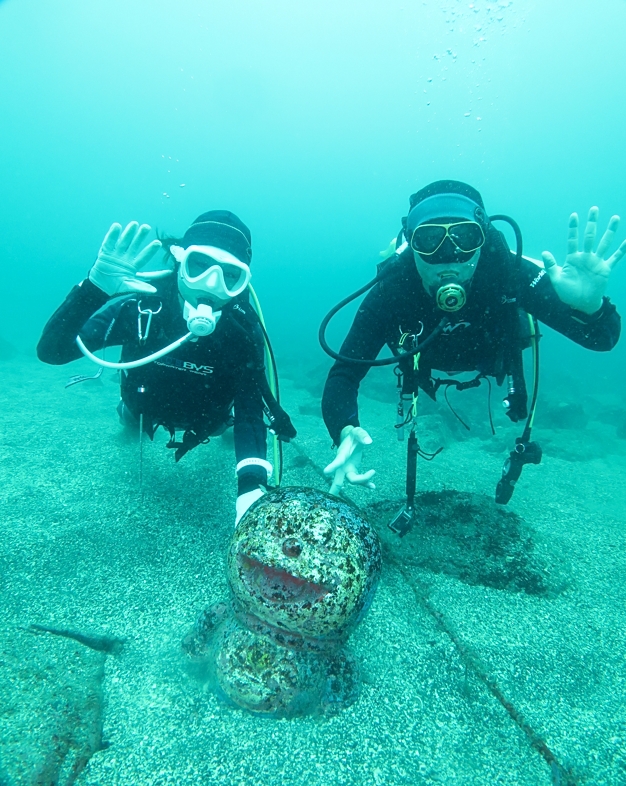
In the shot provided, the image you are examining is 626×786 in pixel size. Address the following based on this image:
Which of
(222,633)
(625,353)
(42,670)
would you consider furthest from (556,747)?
(625,353)

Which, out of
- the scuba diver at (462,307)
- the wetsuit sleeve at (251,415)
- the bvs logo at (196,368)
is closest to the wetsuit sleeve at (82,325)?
the bvs logo at (196,368)

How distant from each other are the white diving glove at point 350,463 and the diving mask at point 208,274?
1941 mm

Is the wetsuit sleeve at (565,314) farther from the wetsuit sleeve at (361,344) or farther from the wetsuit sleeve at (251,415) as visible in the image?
the wetsuit sleeve at (251,415)

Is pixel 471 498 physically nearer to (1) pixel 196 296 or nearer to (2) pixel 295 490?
(2) pixel 295 490

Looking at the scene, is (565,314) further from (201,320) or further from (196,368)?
(196,368)

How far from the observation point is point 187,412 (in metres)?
4.70

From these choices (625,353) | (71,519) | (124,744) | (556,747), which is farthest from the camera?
(625,353)

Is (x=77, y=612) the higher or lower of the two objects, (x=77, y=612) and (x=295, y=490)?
the lower

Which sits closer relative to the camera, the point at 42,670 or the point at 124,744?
the point at 124,744

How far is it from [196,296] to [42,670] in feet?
10.1

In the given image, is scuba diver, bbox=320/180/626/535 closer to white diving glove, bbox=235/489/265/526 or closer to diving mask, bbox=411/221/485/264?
diving mask, bbox=411/221/485/264

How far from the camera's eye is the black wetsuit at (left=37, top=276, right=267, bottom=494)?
13.6 ft

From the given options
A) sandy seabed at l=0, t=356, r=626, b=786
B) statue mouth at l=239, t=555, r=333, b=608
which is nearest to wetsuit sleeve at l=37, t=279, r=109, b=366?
sandy seabed at l=0, t=356, r=626, b=786

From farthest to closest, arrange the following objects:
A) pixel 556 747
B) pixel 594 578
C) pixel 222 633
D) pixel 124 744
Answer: pixel 594 578 → pixel 222 633 → pixel 556 747 → pixel 124 744
